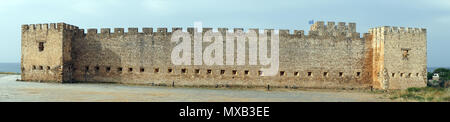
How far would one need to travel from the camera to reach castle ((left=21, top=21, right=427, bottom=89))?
19625 mm

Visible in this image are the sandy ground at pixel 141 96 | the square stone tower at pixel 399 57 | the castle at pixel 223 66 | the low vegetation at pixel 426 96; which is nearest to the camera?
the sandy ground at pixel 141 96

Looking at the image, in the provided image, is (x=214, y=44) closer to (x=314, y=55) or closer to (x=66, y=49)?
(x=314, y=55)

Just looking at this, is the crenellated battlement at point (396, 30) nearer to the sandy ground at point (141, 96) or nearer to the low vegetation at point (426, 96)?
the low vegetation at point (426, 96)

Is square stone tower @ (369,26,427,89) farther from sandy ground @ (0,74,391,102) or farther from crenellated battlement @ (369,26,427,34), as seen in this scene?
sandy ground @ (0,74,391,102)

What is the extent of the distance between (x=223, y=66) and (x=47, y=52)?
10425 mm

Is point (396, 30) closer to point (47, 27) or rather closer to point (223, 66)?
point (223, 66)

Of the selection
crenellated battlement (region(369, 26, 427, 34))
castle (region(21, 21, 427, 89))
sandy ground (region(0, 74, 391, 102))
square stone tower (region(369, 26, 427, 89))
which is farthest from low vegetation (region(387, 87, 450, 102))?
crenellated battlement (region(369, 26, 427, 34))

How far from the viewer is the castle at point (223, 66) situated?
64.4 ft

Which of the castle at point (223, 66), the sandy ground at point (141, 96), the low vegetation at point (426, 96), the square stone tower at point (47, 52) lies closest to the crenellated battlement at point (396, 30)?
the castle at point (223, 66)

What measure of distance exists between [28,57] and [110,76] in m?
5.27

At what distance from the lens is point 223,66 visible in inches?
773

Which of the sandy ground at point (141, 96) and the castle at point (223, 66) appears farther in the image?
the castle at point (223, 66)

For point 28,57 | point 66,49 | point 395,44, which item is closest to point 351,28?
point 395,44

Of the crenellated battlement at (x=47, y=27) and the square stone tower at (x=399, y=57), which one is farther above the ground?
the crenellated battlement at (x=47, y=27)
